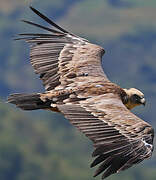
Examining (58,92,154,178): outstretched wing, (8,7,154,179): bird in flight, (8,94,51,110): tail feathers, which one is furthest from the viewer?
(8,94,51,110): tail feathers

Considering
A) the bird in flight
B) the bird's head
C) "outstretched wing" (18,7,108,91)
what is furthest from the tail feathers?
the bird's head

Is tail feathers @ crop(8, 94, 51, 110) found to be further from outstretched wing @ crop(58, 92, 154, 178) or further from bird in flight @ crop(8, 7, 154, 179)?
outstretched wing @ crop(58, 92, 154, 178)

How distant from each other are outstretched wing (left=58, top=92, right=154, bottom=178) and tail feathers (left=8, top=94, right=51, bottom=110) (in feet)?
3.24

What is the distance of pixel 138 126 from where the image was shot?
11.8 m

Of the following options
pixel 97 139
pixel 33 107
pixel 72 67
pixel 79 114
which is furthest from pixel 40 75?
pixel 97 139

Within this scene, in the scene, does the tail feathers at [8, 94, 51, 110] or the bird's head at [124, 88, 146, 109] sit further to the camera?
the bird's head at [124, 88, 146, 109]

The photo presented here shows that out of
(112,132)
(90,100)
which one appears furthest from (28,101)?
(112,132)

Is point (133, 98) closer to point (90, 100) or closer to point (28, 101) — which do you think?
point (90, 100)

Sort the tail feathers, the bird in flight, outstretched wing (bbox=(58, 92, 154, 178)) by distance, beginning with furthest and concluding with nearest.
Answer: the tail feathers < the bird in flight < outstretched wing (bbox=(58, 92, 154, 178))

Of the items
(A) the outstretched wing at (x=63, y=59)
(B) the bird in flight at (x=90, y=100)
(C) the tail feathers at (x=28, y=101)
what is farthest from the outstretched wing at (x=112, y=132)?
(A) the outstretched wing at (x=63, y=59)

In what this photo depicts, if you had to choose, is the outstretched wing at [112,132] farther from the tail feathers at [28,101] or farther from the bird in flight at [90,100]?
the tail feathers at [28,101]

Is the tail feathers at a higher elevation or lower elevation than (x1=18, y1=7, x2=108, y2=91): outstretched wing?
lower

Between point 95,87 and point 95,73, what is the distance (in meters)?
1.40

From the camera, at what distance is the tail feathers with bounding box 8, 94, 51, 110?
45.5 ft
